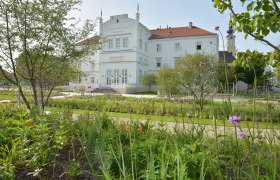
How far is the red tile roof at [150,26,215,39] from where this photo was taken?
4253 cm

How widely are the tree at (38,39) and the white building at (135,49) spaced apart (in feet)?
105

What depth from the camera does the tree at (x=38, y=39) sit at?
7020mm

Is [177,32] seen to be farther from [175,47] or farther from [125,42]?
[125,42]

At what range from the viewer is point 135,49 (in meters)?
41.5

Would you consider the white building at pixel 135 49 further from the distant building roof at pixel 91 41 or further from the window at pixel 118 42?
the distant building roof at pixel 91 41

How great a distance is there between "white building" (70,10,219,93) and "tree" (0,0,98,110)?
32.0 metres

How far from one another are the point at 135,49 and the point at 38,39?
3469cm

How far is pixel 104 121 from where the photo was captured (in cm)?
507

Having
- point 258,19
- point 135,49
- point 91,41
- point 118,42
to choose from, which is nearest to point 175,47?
point 135,49

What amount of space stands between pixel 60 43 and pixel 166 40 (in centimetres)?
3854

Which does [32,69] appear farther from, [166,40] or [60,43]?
[166,40]

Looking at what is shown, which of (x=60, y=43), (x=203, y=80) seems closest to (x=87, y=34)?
(x=60, y=43)

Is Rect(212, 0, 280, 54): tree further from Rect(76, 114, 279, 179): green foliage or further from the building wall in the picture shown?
the building wall

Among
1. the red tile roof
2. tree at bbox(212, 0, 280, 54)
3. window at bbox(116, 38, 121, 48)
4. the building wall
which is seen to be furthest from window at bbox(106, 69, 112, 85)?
tree at bbox(212, 0, 280, 54)
